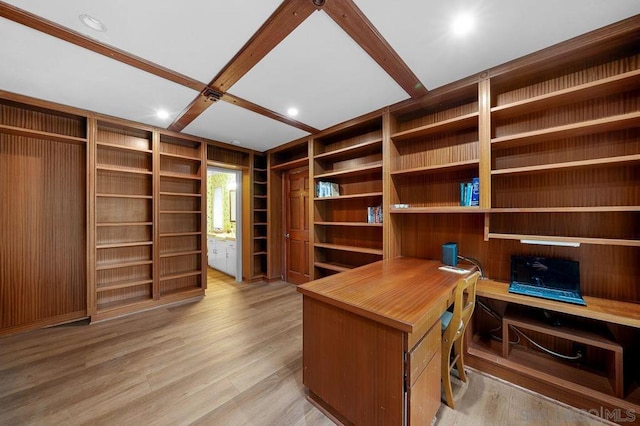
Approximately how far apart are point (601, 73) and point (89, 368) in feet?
15.7

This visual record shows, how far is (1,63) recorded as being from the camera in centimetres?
193

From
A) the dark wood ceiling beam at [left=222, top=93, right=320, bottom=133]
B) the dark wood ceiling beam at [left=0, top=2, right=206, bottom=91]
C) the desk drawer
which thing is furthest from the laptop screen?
the dark wood ceiling beam at [left=0, top=2, right=206, bottom=91]

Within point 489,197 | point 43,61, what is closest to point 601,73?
point 489,197

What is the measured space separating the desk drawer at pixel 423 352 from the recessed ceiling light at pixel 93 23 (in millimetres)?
2694

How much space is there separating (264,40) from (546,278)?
284cm

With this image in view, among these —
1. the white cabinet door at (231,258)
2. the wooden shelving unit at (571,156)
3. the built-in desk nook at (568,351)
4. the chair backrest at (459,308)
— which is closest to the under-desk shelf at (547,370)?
the built-in desk nook at (568,351)

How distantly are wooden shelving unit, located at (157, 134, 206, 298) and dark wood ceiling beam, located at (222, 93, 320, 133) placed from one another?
1.55 metres

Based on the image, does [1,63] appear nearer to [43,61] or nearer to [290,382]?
[43,61]

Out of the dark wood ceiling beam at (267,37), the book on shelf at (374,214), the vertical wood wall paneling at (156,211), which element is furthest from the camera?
the vertical wood wall paneling at (156,211)

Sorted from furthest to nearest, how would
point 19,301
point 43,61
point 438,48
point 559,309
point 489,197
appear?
point 19,301
point 489,197
point 43,61
point 438,48
point 559,309

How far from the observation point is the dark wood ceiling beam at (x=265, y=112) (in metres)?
Answer: 2.51

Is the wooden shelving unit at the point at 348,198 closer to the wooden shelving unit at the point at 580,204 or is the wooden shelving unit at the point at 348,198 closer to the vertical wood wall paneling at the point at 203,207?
the wooden shelving unit at the point at 580,204

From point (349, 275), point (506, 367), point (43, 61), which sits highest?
point (43, 61)

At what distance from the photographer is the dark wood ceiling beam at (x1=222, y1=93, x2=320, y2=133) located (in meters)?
2.51
